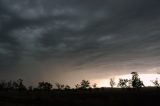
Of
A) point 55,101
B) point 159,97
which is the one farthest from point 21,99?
point 159,97

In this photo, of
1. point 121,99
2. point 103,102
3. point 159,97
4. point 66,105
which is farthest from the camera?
point 159,97

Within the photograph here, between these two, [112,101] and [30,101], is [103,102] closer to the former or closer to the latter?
[112,101]

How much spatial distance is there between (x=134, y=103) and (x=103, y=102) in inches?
620

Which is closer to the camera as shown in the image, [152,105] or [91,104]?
[91,104]

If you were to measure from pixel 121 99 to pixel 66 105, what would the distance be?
112ft

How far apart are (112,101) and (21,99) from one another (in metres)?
40.7

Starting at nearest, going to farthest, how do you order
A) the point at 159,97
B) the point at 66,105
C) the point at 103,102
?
the point at 66,105 < the point at 103,102 < the point at 159,97

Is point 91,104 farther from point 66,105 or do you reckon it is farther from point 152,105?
point 152,105

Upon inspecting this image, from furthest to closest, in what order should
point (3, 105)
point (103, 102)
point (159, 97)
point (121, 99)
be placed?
point (159, 97) < point (121, 99) < point (103, 102) < point (3, 105)

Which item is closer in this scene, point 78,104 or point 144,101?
point 78,104

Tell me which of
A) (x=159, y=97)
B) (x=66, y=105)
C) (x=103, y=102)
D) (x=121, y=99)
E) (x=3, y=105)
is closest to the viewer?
(x=3, y=105)

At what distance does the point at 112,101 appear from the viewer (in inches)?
4638

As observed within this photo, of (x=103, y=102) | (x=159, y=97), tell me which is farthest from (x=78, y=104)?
(x=159, y=97)

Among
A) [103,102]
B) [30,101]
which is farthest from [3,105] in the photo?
[103,102]
